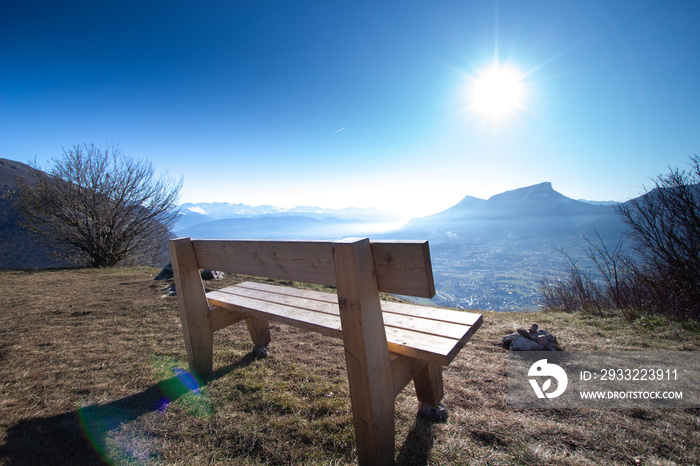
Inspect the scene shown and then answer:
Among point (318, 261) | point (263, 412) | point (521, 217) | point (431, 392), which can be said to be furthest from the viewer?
point (521, 217)

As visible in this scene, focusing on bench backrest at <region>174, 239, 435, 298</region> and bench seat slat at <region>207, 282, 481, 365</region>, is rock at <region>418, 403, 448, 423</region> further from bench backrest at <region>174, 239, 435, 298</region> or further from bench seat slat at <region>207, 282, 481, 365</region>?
bench backrest at <region>174, 239, 435, 298</region>

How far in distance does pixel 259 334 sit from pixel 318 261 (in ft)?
7.46

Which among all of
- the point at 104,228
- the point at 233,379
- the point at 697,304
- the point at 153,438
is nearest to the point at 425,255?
the point at 153,438

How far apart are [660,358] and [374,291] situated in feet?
12.3

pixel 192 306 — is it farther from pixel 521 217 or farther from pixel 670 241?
pixel 521 217

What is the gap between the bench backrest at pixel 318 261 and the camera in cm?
127

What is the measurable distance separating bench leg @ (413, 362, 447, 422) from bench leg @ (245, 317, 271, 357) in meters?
1.93

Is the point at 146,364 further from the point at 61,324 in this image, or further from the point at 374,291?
the point at 374,291

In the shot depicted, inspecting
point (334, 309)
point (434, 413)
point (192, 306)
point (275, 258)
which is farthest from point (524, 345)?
point (192, 306)

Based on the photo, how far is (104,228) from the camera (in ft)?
41.5

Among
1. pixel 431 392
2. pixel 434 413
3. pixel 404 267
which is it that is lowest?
pixel 434 413

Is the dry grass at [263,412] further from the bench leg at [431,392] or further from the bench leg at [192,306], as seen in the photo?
the bench leg at [192,306]

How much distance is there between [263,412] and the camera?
2.20 m

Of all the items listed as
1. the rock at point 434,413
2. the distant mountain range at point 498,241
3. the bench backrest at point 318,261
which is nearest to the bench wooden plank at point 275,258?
the bench backrest at point 318,261
